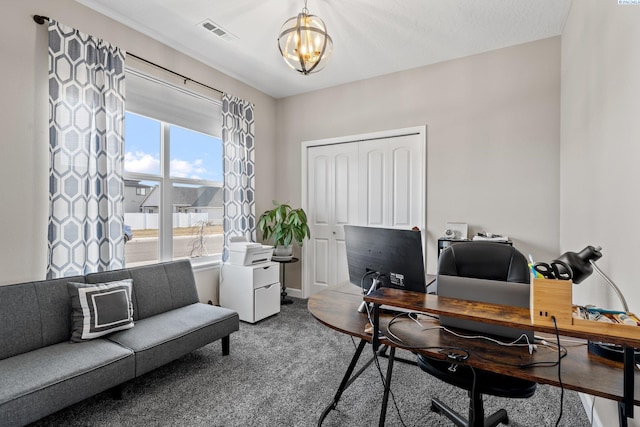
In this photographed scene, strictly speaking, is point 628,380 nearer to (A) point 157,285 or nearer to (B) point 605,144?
(B) point 605,144

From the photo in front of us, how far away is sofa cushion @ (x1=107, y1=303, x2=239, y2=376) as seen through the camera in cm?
204

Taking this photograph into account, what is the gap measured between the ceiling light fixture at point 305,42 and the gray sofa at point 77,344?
2082 millimetres

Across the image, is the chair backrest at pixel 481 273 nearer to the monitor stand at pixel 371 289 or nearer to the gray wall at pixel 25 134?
the monitor stand at pixel 371 289

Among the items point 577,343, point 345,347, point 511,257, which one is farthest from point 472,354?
point 345,347

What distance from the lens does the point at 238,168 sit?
3.79 metres

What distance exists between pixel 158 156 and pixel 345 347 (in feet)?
8.64

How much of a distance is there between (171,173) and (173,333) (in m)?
1.72

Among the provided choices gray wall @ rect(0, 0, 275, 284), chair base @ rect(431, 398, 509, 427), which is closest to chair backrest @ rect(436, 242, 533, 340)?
chair base @ rect(431, 398, 509, 427)

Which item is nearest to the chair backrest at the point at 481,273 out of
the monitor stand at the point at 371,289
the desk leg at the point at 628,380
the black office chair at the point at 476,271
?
the black office chair at the point at 476,271

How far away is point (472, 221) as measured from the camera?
329 centimetres

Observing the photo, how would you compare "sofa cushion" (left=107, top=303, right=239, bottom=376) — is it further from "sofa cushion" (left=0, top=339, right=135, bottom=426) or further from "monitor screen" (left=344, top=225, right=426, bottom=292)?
"monitor screen" (left=344, top=225, right=426, bottom=292)

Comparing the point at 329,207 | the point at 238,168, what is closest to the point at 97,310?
the point at 238,168

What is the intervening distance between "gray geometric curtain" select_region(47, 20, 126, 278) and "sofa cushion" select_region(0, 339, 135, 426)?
0.68 meters

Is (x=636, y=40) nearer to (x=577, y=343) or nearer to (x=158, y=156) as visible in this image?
(x=577, y=343)
